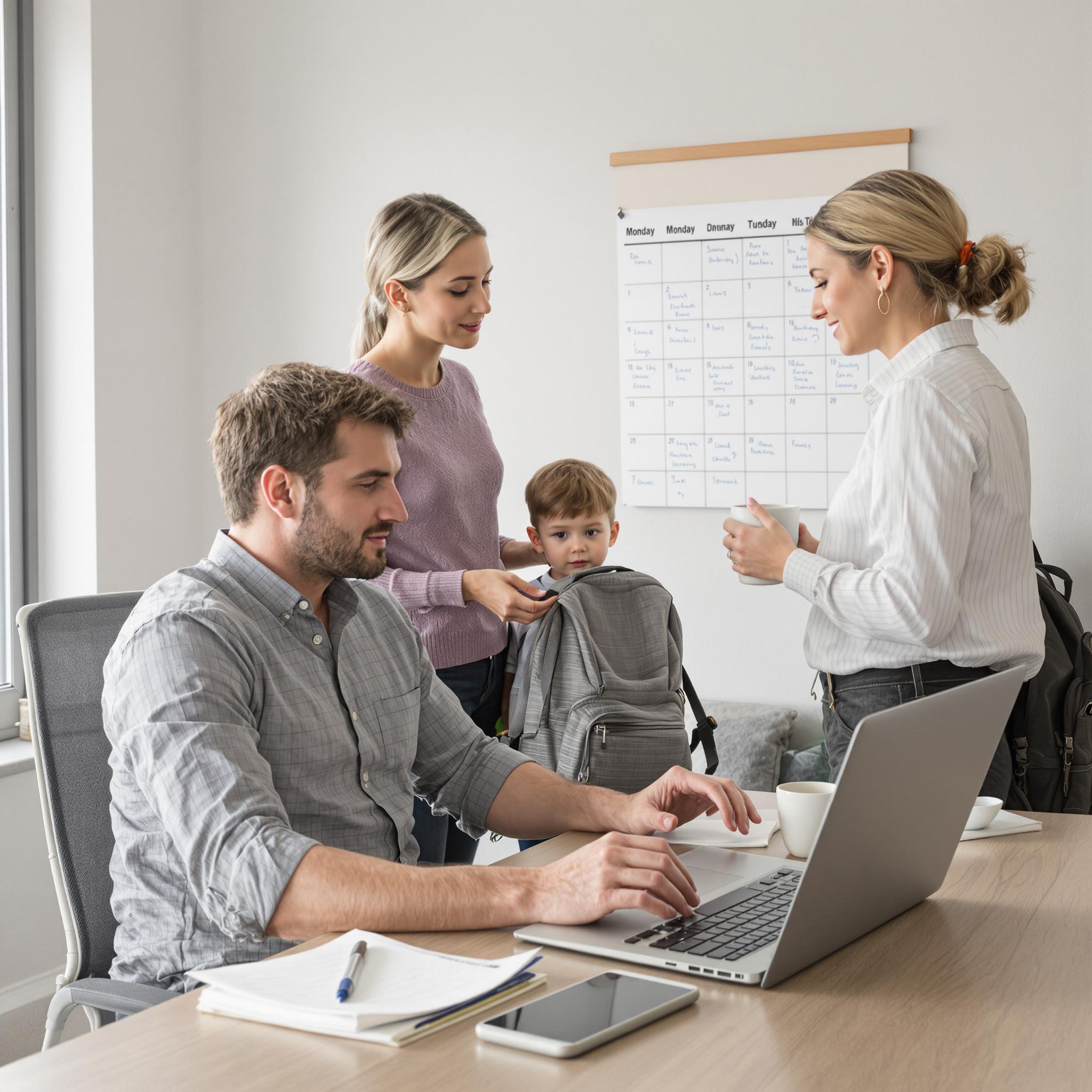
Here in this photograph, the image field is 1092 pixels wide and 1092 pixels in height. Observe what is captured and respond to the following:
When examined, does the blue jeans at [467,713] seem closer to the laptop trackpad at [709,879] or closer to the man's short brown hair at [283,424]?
the man's short brown hair at [283,424]

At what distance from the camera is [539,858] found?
54.8 inches

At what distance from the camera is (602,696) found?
2.13 meters

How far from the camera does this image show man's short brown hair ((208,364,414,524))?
149 cm

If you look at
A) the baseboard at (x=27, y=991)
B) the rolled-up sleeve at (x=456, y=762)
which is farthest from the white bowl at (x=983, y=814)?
the baseboard at (x=27, y=991)

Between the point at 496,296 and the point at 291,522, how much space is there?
199 cm

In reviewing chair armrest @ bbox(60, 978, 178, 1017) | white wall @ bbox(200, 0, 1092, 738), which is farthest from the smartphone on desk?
white wall @ bbox(200, 0, 1092, 738)

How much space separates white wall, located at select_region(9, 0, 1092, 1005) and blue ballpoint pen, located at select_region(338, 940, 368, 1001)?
7.10 feet

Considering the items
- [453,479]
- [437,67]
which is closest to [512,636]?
[453,479]

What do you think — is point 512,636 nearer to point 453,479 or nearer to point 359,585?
point 453,479

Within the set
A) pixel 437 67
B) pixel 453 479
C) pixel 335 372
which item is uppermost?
pixel 437 67

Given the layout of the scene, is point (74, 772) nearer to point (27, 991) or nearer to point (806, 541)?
point (806, 541)

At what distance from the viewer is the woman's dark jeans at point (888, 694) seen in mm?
1733

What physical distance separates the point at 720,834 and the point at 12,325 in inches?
98.8

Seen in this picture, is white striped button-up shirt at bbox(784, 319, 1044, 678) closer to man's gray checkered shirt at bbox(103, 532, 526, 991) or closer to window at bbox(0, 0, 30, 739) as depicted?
man's gray checkered shirt at bbox(103, 532, 526, 991)
